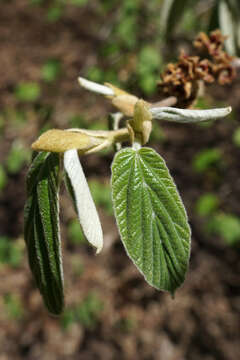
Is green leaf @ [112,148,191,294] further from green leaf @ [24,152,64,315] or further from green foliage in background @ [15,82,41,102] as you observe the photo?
green foliage in background @ [15,82,41,102]

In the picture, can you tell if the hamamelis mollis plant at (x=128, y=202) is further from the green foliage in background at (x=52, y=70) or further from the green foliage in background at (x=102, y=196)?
the green foliage in background at (x=52, y=70)

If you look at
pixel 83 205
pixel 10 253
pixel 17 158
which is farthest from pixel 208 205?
pixel 83 205

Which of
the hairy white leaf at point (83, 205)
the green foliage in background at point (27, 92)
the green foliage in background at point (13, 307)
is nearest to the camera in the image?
the hairy white leaf at point (83, 205)

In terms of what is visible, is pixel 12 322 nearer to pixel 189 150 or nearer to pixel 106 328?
pixel 106 328

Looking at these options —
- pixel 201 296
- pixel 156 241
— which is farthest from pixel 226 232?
pixel 156 241

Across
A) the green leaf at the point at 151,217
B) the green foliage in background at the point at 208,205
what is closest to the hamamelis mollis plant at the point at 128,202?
the green leaf at the point at 151,217

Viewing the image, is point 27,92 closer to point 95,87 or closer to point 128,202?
point 95,87
